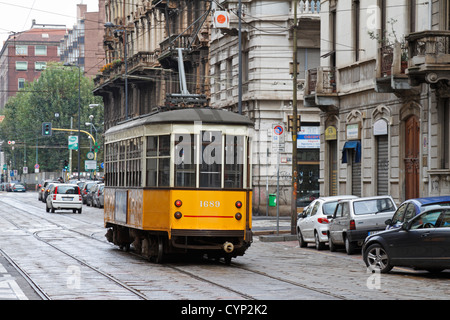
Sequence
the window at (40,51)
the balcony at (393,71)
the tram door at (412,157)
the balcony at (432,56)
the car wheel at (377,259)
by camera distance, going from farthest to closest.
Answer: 1. the window at (40,51)
2. the tram door at (412,157)
3. the balcony at (393,71)
4. the balcony at (432,56)
5. the car wheel at (377,259)

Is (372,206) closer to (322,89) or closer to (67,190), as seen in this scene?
(322,89)

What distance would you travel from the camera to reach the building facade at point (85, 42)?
14612cm

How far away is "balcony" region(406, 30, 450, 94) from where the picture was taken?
2617cm

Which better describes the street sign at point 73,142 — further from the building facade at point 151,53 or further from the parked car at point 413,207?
the parked car at point 413,207

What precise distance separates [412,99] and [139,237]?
11234 mm

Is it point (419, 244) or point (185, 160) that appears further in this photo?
point (185, 160)

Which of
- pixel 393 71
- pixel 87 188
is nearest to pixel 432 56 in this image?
pixel 393 71

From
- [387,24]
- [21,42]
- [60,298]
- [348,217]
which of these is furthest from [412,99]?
[21,42]

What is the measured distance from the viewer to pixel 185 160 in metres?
20.2

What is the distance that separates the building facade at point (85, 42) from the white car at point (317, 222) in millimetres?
108001

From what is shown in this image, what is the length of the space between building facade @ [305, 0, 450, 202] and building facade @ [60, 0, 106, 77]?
100m

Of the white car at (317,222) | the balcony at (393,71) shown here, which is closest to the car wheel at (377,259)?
the white car at (317,222)

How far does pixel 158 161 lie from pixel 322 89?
54.6ft

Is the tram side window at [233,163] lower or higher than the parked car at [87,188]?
higher
